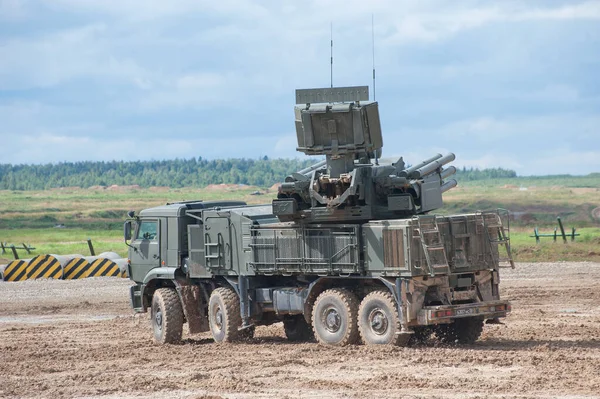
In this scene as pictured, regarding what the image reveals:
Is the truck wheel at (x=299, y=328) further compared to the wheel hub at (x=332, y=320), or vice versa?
Result: the truck wheel at (x=299, y=328)

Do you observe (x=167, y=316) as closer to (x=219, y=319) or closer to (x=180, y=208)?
(x=219, y=319)

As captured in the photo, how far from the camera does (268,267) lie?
20719mm

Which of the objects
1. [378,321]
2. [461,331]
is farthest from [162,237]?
[461,331]

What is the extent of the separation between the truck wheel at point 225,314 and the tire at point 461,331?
3.86 meters

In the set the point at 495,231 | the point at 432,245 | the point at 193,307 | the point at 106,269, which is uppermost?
the point at 495,231

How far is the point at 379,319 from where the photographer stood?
18766 mm

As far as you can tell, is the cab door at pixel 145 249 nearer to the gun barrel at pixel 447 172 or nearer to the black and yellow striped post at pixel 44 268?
the gun barrel at pixel 447 172

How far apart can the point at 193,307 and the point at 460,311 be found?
6135mm

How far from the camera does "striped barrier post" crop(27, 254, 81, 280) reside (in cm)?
4138

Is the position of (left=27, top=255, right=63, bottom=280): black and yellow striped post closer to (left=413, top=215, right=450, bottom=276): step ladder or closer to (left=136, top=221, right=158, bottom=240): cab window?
(left=136, top=221, right=158, bottom=240): cab window

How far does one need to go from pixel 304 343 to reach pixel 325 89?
4759mm

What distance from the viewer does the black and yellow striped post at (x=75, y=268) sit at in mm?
41469

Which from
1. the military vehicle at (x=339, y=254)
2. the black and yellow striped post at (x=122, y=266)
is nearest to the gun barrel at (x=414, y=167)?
the military vehicle at (x=339, y=254)

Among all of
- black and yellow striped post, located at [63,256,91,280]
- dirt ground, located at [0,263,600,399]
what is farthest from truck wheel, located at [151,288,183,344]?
black and yellow striped post, located at [63,256,91,280]
